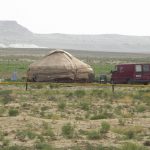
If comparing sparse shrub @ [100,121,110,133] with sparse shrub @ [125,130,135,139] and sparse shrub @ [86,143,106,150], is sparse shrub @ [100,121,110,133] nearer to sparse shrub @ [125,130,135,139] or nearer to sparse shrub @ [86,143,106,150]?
sparse shrub @ [125,130,135,139]

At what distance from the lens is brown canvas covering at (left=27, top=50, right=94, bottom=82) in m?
39.6

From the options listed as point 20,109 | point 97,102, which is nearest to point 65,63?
point 97,102

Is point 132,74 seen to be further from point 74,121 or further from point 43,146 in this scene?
point 43,146

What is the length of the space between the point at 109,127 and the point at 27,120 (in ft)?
10.0

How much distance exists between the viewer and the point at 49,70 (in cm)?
4000

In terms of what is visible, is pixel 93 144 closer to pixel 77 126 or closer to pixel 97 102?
pixel 77 126

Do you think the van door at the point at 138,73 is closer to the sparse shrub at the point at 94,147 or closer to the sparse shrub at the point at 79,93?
the sparse shrub at the point at 79,93

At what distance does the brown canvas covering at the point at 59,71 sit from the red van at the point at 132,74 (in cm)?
310

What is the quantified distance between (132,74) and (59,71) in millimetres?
5696

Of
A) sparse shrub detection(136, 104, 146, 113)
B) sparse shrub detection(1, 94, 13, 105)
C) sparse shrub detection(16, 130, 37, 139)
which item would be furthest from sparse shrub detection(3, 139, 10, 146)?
sparse shrub detection(1, 94, 13, 105)

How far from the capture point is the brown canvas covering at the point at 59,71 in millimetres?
39562

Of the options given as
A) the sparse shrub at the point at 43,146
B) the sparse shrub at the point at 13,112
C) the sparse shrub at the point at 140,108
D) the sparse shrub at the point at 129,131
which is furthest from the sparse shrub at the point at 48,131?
the sparse shrub at the point at 140,108

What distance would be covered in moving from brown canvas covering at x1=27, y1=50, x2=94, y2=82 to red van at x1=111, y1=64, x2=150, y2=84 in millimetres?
3099

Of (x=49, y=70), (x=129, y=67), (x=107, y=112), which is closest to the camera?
(x=107, y=112)
